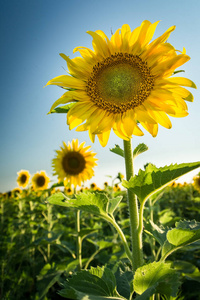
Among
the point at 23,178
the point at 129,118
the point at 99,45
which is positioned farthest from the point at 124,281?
the point at 23,178

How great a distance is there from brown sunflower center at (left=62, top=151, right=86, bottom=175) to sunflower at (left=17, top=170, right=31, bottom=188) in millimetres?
4325

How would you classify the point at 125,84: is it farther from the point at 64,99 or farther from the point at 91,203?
the point at 91,203

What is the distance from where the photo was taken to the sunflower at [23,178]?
8502 millimetres

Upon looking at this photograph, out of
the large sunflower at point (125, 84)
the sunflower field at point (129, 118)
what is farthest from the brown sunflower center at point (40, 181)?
the large sunflower at point (125, 84)

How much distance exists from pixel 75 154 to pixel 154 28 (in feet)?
10.9

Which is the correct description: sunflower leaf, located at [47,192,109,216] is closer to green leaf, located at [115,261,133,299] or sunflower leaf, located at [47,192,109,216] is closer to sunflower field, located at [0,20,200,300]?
sunflower field, located at [0,20,200,300]

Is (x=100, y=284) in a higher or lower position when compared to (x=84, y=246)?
higher

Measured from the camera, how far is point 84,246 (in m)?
5.97

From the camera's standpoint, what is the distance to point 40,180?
7.32 metres

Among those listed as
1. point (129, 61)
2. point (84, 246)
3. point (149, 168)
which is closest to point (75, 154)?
point (84, 246)

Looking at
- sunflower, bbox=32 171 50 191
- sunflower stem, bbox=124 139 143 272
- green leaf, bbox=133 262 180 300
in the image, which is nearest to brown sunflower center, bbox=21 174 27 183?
sunflower, bbox=32 171 50 191

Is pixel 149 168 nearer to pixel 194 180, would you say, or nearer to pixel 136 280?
pixel 136 280

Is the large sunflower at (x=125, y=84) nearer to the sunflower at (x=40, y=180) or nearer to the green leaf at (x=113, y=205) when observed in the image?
the green leaf at (x=113, y=205)

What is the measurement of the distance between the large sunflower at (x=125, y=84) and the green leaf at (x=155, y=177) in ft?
1.08
